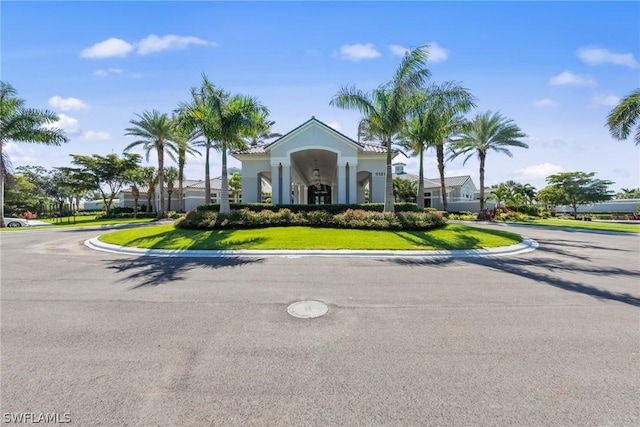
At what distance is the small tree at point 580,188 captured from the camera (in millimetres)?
46188

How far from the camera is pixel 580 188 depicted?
46688 mm

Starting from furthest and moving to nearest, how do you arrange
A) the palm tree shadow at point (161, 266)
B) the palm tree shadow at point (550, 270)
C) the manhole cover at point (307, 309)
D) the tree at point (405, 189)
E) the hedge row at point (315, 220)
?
the tree at point (405, 189) → the hedge row at point (315, 220) → the palm tree shadow at point (161, 266) → the palm tree shadow at point (550, 270) → the manhole cover at point (307, 309)

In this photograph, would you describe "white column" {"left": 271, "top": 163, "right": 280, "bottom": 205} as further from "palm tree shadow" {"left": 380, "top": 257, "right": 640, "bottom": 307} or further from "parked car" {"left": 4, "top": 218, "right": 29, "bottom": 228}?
"parked car" {"left": 4, "top": 218, "right": 29, "bottom": 228}

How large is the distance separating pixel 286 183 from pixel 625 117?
23.5 meters

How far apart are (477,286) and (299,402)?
5939mm

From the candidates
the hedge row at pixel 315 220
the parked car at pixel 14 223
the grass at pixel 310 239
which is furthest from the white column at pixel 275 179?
the parked car at pixel 14 223

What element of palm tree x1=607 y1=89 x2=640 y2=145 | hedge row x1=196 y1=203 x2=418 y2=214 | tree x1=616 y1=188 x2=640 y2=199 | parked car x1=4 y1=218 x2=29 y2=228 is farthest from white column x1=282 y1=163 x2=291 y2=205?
tree x1=616 y1=188 x2=640 y2=199

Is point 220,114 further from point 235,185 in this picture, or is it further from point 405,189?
point 405,189

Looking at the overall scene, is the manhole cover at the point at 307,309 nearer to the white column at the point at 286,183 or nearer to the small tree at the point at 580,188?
the white column at the point at 286,183

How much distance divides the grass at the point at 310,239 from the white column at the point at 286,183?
545 centimetres

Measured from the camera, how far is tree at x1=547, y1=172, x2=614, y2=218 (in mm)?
46188

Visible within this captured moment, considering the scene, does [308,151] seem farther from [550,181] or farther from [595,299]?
[550,181]

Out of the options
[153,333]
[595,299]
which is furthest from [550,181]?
[153,333]

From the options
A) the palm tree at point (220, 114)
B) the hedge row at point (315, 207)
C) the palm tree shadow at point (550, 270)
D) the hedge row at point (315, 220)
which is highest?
the palm tree at point (220, 114)
